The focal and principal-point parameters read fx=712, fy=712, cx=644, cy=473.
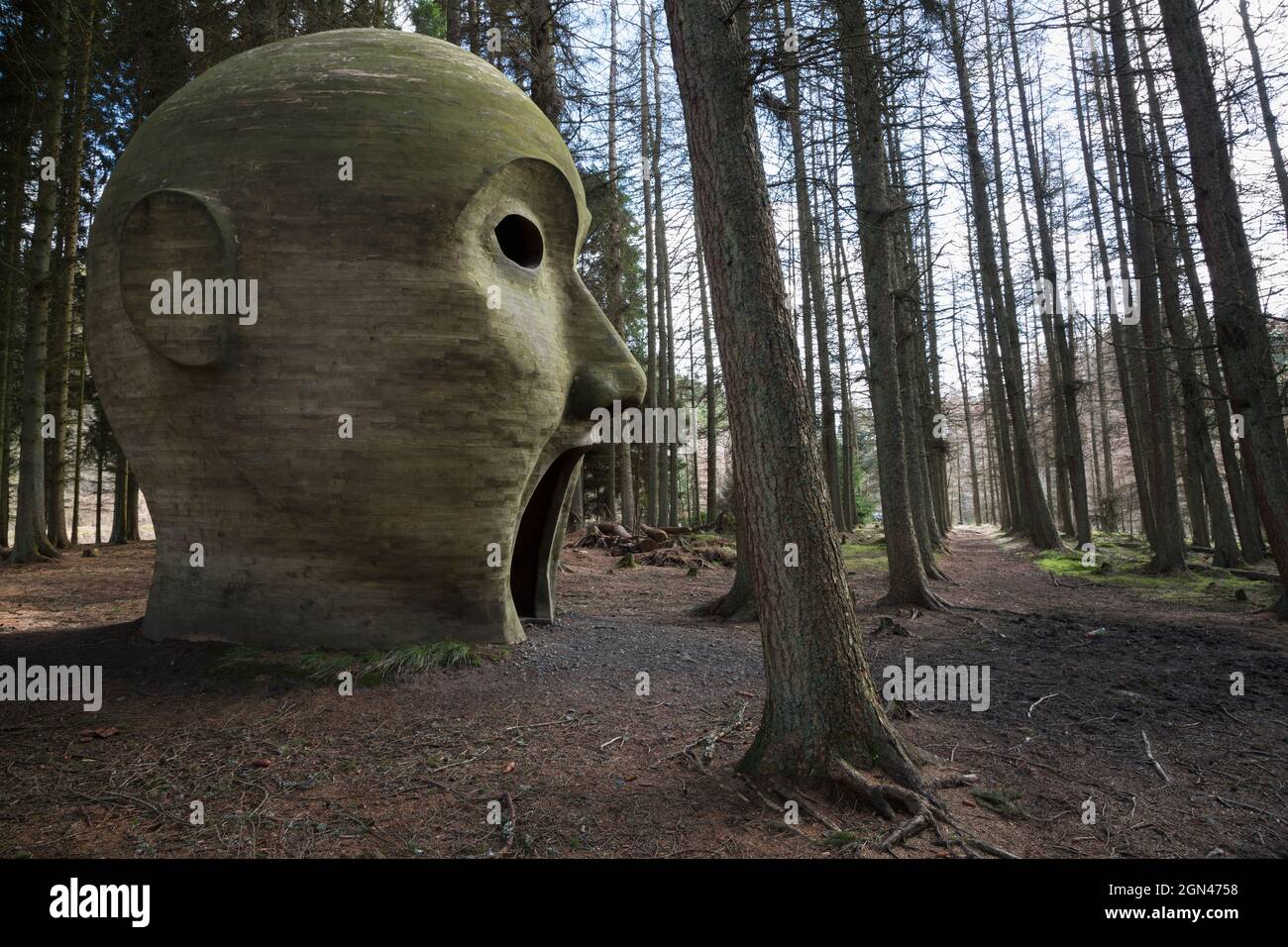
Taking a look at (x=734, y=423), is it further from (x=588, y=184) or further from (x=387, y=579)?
(x=588, y=184)

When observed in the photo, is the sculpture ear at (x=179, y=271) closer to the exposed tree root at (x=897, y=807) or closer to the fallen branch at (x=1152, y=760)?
the exposed tree root at (x=897, y=807)

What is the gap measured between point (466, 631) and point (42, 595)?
8.12 meters

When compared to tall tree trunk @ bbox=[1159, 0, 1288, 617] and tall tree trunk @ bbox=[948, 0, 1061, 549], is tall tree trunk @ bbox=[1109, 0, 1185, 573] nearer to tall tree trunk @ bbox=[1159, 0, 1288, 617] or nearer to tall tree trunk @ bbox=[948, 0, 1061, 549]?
tall tree trunk @ bbox=[948, 0, 1061, 549]

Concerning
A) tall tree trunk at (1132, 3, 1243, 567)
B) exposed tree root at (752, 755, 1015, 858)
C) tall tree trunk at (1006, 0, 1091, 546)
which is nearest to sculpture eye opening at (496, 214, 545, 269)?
exposed tree root at (752, 755, 1015, 858)

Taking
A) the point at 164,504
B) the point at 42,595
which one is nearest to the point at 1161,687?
the point at 164,504

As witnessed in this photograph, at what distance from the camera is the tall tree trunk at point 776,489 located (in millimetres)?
4016

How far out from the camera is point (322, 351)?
19.9 ft

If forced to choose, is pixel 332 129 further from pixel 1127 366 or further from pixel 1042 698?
pixel 1127 366

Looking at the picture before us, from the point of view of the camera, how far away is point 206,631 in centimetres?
641

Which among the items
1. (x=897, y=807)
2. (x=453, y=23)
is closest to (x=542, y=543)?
(x=897, y=807)

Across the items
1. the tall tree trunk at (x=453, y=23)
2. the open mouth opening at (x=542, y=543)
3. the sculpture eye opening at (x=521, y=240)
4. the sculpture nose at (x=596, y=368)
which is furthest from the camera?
the tall tree trunk at (x=453, y=23)

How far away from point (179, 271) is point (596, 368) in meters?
3.93

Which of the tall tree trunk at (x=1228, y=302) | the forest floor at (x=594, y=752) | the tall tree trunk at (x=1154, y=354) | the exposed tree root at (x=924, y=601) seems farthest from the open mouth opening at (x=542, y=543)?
the tall tree trunk at (x=1154, y=354)

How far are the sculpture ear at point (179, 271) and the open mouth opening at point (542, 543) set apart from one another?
11.6 feet
